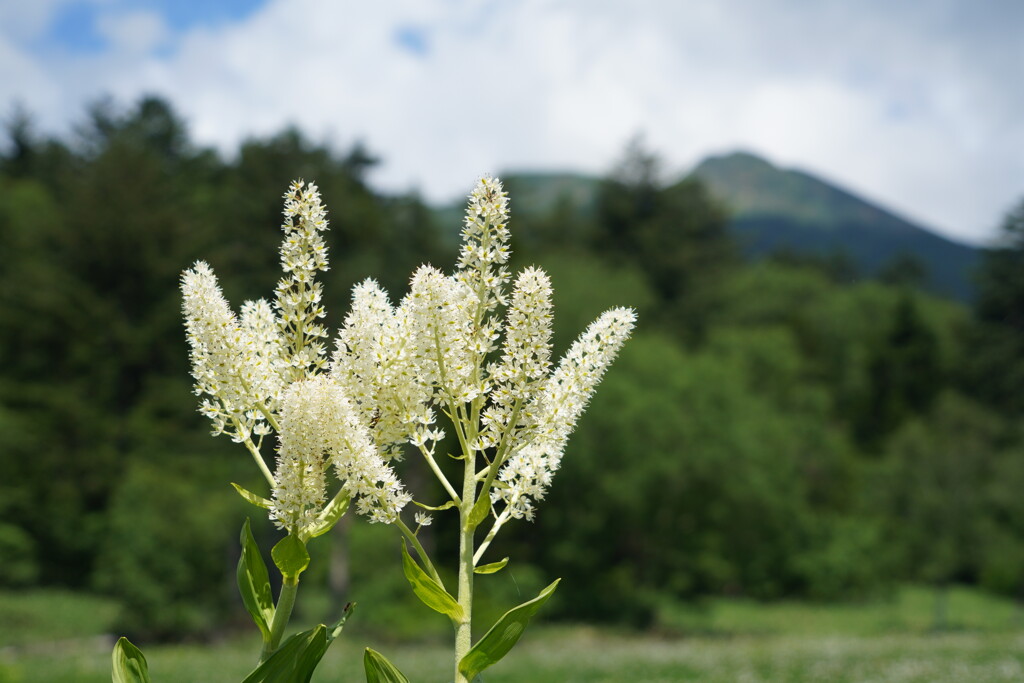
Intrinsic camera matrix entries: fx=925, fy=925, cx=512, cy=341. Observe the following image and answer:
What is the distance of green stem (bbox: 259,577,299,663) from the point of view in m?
1.86

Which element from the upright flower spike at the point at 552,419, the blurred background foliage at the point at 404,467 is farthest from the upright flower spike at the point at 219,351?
the blurred background foliage at the point at 404,467

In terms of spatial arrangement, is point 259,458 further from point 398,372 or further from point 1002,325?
point 1002,325

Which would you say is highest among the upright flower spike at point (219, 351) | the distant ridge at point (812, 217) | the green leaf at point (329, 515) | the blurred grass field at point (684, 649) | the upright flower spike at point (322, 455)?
the distant ridge at point (812, 217)

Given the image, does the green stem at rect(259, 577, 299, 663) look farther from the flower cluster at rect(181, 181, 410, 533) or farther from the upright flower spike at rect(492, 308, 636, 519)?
the upright flower spike at rect(492, 308, 636, 519)

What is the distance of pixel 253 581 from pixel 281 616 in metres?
0.19

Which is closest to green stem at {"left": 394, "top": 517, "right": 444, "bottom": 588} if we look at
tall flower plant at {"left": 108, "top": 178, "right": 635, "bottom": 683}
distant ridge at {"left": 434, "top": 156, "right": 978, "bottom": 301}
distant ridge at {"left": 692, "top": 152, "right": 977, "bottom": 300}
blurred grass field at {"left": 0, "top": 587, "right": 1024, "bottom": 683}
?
tall flower plant at {"left": 108, "top": 178, "right": 635, "bottom": 683}

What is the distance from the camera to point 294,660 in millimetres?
1777

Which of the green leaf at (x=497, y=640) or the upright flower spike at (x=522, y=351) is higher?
the upright flower spike at (x=522, y=351)

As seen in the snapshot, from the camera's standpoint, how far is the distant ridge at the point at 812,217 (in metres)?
128

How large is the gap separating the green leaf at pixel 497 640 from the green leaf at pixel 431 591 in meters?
0.09

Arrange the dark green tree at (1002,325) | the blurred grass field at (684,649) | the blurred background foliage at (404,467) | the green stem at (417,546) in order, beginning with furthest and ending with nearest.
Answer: the dark green tree at (1002,325) < the blurred background foliage at (404,467) < the blurred grass field at (684,649) < the green stem at (417,546)

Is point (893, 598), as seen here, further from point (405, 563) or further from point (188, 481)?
point (405, 563)

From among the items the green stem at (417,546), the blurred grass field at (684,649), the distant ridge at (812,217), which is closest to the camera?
the green stem at (417,546)

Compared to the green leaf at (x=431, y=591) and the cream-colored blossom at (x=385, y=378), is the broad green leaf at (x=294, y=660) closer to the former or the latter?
the green leaf at (x=431, y=591)
